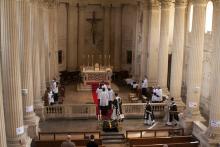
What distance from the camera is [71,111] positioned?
851 inches

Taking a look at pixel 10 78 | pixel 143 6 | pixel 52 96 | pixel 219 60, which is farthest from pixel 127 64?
pixel 10 78

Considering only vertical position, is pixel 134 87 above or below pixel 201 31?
below

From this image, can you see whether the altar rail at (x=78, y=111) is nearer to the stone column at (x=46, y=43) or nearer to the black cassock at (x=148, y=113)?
the black cassock at (x=148, y=113)

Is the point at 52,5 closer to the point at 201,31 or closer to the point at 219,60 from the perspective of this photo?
the point at 201,31

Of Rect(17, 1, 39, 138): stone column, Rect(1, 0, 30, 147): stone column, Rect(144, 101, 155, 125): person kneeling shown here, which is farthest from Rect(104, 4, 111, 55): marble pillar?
Rect(1, 0, 30, 147): stone column

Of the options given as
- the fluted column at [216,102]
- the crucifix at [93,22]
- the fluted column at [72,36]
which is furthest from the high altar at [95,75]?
the fluted column at [216,102]

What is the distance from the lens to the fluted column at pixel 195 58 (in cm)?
1798

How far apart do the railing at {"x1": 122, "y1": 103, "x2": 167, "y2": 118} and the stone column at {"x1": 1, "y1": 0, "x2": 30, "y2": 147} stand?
9290mm

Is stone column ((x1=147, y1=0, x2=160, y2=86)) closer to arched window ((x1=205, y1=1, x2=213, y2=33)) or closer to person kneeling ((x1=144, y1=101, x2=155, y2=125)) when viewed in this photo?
arched window ((x1=205, y1=1, x2=213, y2=33))

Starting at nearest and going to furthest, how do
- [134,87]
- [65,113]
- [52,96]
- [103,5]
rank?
[65,113], [52,96], [134,87], [103,5]

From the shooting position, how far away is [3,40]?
13.2 metres

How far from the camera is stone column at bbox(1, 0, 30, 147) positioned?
12898 millimetres

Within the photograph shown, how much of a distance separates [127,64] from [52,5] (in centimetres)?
964

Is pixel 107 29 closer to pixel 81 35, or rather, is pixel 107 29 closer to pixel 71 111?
pixel 81 35
